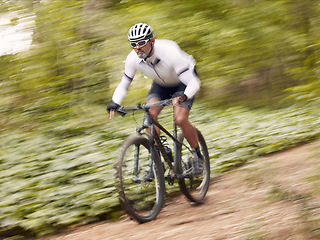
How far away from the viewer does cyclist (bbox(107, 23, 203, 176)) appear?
15.8 ft

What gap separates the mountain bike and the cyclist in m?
0.21

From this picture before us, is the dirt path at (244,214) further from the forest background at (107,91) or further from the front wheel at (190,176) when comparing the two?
the forest background at (107,91)

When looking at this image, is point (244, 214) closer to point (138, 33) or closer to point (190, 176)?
point (190, 176)

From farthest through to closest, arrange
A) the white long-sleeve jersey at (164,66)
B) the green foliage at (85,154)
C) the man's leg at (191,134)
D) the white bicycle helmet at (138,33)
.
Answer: the green foliage at (85,154) → the man's leg at (191,134) → the white long-sleeve jersey at (164,66) → the white bicycle helmet at (138,33)

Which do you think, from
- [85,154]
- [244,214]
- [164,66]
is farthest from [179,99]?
[85,154]

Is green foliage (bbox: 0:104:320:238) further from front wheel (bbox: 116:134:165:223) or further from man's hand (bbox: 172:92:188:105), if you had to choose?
man's hand (bbox: 172:92:188:105)

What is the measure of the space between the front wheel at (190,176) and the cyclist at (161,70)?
0.34 metres

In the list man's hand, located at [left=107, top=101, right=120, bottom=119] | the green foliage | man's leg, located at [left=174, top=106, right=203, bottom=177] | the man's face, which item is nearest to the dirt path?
man's leg, located at [left=174, top=106, right=203, bottom=177]

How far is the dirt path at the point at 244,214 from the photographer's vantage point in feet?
12.4

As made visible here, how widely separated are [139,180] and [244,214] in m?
1.09

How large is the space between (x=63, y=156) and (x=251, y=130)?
3.77m

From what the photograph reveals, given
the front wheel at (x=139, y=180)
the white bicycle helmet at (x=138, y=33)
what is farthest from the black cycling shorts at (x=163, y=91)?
the white bicycle helmet at (x=138, y=33)

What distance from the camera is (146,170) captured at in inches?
193

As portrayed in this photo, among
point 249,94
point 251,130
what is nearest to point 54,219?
point 251,130
